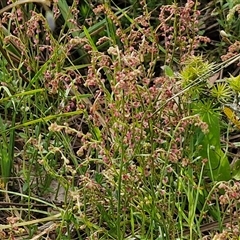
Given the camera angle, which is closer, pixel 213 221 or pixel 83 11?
pixel 213 221

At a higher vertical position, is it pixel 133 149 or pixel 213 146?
pixel 133 149

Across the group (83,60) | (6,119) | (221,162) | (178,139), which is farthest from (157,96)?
(83,60)

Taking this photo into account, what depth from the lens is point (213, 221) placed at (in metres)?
1.68

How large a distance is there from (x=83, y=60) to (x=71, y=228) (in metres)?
0.79

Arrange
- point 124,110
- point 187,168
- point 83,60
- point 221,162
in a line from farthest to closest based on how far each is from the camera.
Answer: point 83,60, point 221,162, point 187,168, point 124,110

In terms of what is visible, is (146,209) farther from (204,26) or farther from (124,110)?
(204,26)

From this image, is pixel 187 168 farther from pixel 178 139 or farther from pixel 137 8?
pixel 137 8

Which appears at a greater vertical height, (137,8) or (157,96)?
(157,96)

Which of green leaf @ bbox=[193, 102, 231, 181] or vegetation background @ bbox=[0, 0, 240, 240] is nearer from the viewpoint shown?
vegetation background @ bbox=[0, 0, 240, 240]

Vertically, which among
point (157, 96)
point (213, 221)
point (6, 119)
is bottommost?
point (213, 221)

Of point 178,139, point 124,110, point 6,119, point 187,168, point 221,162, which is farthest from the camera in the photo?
point 6,119

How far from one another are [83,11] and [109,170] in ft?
3.31

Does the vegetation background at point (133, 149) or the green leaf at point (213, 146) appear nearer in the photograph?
the vegetation background at point (133, 149)

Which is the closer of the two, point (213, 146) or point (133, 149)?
point (133, 149)
